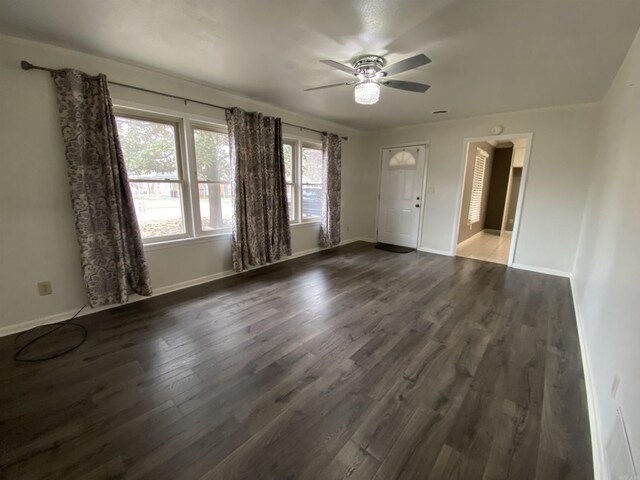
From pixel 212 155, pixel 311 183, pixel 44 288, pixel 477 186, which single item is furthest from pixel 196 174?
pixel 477 186

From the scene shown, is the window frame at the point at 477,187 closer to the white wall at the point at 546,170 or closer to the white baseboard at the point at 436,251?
the white wall at the point at 546,170

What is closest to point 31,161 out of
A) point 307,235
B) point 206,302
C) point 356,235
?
point 206,302

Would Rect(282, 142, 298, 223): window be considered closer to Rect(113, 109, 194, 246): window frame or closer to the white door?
Rect(113, 109, 194, 246): window frame

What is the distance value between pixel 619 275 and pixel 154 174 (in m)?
4.07

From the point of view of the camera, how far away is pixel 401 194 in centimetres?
563

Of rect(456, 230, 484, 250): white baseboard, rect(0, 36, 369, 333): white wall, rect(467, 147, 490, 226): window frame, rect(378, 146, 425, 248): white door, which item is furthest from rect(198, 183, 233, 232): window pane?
rect(467, 147, 490, 226): window frame

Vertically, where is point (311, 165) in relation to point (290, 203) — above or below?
above

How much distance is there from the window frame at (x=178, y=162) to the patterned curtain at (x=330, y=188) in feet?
8.38

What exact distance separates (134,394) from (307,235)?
12.3 feet

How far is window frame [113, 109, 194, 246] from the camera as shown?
289 centimetres

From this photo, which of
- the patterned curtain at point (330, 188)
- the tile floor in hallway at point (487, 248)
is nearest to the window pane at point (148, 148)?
the patterned curtain at point (330, 188)

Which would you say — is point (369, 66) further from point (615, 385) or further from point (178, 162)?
point (615, 385)

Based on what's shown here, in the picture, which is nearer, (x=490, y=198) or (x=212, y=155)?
(x=212, y=155)

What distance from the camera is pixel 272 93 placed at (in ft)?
11.5
